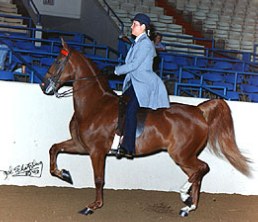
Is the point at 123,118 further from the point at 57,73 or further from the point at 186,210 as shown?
the point at 186,210

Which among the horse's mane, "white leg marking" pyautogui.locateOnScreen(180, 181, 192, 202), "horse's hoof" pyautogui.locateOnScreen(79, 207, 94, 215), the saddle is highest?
the horse's mane

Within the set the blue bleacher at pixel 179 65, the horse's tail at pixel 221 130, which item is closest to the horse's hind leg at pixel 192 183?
the horse's tail at pixel 221 130

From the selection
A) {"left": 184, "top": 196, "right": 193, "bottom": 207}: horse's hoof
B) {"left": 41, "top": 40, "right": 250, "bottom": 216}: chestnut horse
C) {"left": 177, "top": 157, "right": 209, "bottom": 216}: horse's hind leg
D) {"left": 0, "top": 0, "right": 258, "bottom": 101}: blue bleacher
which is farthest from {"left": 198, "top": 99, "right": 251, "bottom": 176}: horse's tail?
{"left": 0, "top": 0, "right": 258, "bottom": 101}: blue bleacher

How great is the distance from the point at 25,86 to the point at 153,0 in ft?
41.9

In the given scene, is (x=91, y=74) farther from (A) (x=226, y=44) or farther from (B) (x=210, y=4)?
(B) (x=210, y=4)

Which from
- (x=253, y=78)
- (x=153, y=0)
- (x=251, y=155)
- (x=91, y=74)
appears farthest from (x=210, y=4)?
(x=91, y=74)

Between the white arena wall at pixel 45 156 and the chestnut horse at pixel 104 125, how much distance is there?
55 centimetres

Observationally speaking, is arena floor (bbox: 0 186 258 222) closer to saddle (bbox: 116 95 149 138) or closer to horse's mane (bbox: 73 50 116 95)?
saddle (bbox: 116 95 149 138)

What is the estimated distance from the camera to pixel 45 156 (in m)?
7.46

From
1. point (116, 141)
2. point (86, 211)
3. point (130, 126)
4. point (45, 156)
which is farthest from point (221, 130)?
point (45, 156)

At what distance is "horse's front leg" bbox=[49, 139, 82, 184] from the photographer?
6.90 m

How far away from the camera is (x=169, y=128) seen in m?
6.82

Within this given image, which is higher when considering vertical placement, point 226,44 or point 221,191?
point 226,44

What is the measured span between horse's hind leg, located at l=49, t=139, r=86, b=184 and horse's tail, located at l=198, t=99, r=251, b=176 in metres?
1.63
